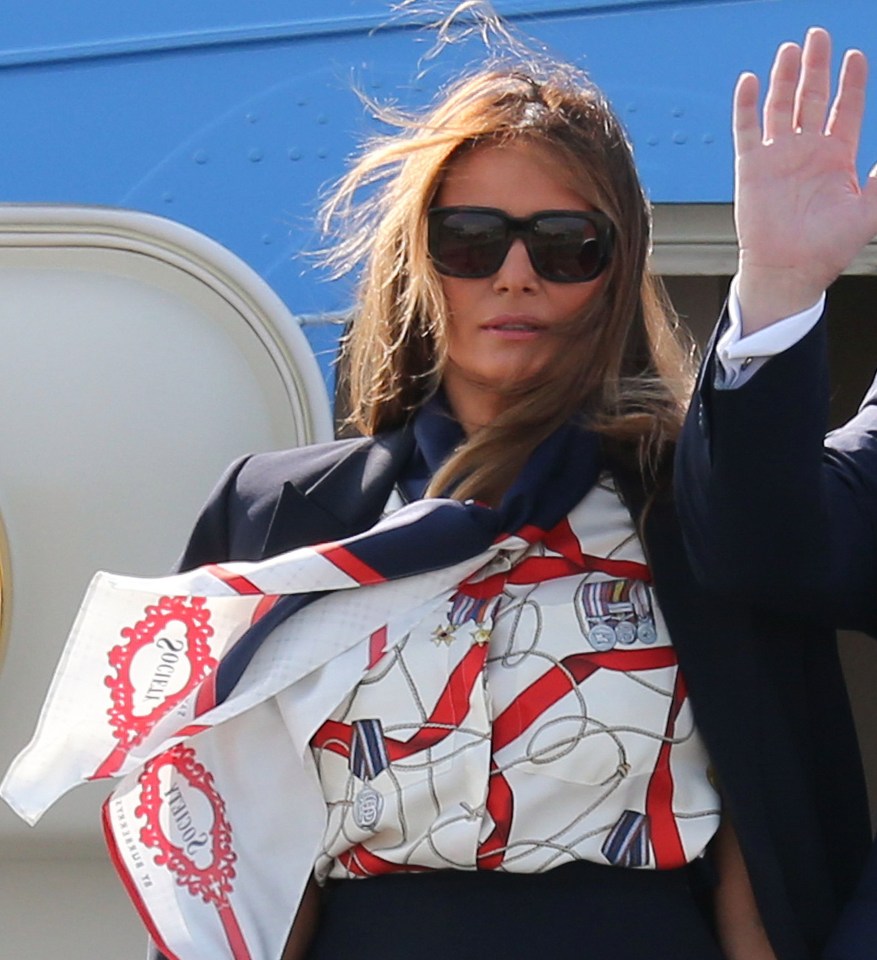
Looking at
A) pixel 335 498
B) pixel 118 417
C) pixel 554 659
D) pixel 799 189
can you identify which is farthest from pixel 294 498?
pixel 799 189

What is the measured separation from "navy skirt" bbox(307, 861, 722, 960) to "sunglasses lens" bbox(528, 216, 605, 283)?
0.53m

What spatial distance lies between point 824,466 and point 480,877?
466mm

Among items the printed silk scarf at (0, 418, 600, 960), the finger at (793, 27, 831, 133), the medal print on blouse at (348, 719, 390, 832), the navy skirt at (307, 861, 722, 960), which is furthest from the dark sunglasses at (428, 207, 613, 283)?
the navy skirt at (307, 861, 722, 960)

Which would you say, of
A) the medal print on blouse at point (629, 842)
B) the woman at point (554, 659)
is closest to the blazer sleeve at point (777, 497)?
the woman at point (554, 659)

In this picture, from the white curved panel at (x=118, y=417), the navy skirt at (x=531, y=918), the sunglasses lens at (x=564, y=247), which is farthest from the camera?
the white curved panel at (x=118, y=417)

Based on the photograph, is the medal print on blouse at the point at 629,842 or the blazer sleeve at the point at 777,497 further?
the medal print on blouse at the point at 629,842

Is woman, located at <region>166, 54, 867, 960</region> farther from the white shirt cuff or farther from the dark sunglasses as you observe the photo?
the white shirt cuff

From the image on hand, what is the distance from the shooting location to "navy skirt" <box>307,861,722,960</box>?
1405 millimetres

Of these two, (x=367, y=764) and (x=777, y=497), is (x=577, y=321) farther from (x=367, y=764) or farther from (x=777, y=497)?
(x=367, y=764)

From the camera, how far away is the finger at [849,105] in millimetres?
1300

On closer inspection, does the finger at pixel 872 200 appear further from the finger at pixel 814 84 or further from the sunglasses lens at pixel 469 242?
the sunglasses lens at pixel 469 242

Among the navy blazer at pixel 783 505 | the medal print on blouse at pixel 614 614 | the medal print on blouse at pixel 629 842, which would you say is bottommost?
the medal print on blouse at pixel 629 842

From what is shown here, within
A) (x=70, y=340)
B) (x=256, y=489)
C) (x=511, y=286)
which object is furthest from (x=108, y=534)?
(x=511, y=286)

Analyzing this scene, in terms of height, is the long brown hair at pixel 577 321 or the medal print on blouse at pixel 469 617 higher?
the long brown hair at pixel 577 321
